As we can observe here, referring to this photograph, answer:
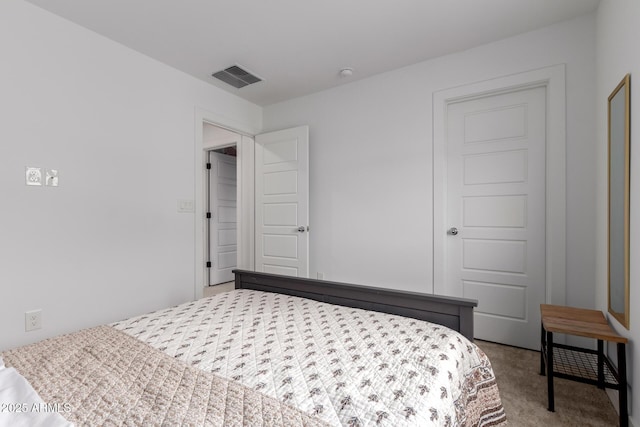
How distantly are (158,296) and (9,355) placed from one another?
1499mm

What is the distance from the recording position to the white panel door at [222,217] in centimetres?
477

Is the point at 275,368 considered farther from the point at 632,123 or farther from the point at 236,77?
the point at 236,77

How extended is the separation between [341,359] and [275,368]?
0.85ft

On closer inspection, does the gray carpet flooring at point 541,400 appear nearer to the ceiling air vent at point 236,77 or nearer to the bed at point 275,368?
the bed at point 275,368

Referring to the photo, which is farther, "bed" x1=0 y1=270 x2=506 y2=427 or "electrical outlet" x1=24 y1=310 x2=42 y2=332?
"electrical outlet" x1=24 y1=310 x2=42 y2=332

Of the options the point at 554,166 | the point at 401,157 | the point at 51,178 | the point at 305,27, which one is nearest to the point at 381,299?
the point at 401,157

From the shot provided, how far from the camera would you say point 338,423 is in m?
0.84

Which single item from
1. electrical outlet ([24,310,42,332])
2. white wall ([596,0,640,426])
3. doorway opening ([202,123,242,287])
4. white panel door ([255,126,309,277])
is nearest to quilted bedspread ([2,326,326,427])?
electrical outlet ([24,310,42,332])

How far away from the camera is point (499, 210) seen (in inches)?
101

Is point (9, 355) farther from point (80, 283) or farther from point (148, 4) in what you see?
point (148, 4)

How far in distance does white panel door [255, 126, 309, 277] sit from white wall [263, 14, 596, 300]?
159mm

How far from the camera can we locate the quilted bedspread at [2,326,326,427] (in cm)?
84

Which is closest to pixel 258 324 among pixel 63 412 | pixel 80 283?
pixel 63 412

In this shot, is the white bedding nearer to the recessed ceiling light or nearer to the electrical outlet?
the electrical outlet
